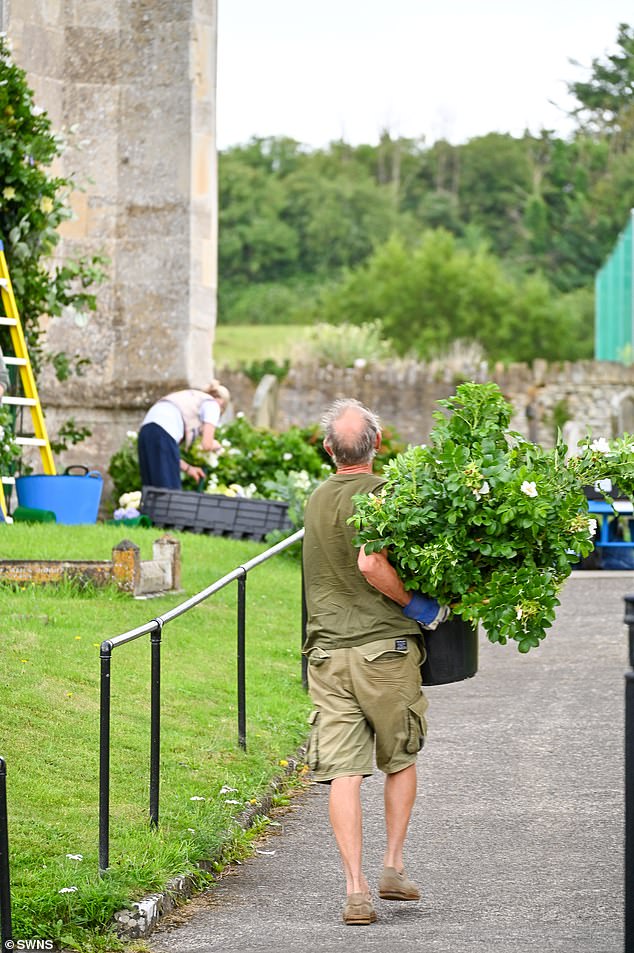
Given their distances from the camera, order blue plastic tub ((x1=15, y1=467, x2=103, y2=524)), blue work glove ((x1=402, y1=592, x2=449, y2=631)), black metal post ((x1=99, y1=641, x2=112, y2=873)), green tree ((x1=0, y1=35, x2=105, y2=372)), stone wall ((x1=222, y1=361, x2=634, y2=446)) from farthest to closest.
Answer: stone wall ((x1=222, y1=361, x2=634, y2=446))
green tree ((x1=0, y1=35, x2=105, y2=372))
blue plastic tub ((x1=15, y1=467, x2=103, y2=524))
blue work glove ((x1=402, y1=592, x2=449, y2=631))
black metal post ((x1=99, y1=641, x2=112, y2=873))

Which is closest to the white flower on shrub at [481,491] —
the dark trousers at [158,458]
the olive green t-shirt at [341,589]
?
the olive green t-shirt at [341,589]

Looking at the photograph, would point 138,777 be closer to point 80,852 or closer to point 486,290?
point 80,852

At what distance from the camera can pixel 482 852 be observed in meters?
5.89

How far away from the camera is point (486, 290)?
62.9 metres

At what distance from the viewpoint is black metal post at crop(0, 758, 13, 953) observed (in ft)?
13.8

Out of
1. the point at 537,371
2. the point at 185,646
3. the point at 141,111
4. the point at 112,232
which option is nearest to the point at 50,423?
the point at 112,232

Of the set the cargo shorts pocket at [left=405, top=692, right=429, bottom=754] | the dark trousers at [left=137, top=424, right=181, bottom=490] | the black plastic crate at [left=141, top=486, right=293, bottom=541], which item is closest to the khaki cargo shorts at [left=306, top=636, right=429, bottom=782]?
the cargo shorts pocket at [left=405, top=692, right=429, bottom=754]

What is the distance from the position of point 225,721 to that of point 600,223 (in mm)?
60576

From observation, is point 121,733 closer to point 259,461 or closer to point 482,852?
point 482,852

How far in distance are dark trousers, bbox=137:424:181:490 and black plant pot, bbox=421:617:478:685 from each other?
850cm

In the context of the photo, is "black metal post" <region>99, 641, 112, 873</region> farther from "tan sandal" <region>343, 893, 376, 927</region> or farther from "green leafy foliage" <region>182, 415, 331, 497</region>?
"green leafy foliage" <region>182, 415, 331, 497</region>

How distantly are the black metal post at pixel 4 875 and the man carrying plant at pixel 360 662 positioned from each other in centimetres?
114

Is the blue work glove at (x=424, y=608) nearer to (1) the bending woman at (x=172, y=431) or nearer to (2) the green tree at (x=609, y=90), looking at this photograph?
(1) the bending woman at (x=172, y=431)

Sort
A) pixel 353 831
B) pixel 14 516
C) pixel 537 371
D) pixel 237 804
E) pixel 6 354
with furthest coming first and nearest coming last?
pixel 537 371 → pixel 6 354 → pixel 14 516 → pixel 237 804 → pixel 353 831
